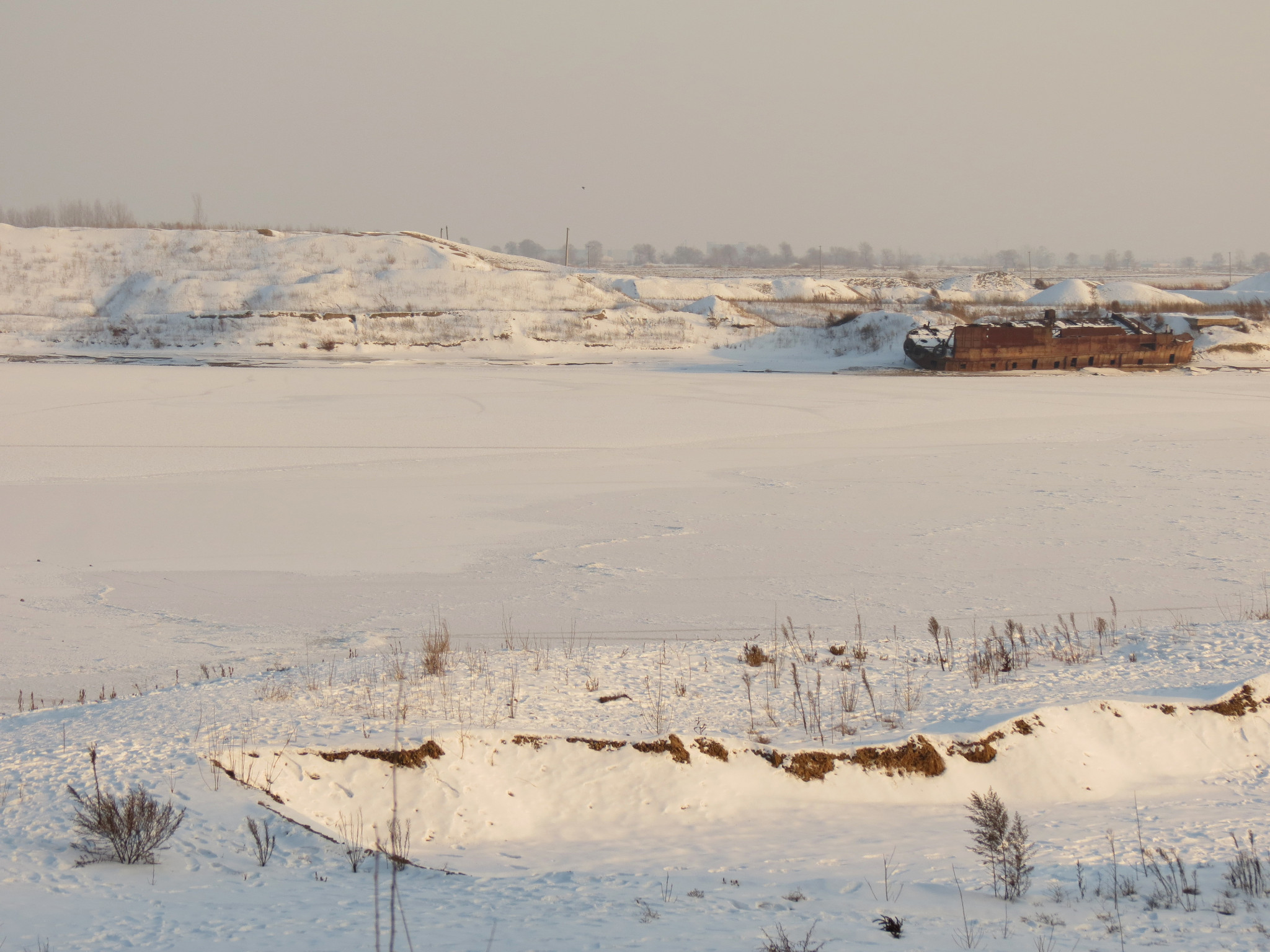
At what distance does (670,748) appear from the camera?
191 inches

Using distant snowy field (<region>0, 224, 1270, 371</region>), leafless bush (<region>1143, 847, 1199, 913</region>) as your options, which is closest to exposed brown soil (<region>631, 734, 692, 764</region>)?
leafless bush (<region>1143, 847, 1199, 913</region>)

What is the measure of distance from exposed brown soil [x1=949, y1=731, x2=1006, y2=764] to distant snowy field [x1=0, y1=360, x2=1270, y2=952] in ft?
0.18

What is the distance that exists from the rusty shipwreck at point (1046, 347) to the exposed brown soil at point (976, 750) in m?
25.6

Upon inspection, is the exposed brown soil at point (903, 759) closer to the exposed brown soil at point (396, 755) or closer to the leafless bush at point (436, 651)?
the exposed brown soil at point (396, 755)

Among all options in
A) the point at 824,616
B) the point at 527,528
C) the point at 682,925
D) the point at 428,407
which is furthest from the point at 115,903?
the point at 428,407

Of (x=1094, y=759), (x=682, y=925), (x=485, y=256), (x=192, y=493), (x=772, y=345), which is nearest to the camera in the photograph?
(x=682, y=925)

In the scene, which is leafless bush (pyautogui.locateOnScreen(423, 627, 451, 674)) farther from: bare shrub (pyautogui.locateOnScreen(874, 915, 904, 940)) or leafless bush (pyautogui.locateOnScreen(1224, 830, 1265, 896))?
leafless bush (pyautogui.locateOnScreen(1224, 830, 1265, 896))

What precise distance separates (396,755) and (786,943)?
2.18m

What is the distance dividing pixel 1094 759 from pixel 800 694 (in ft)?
4.90

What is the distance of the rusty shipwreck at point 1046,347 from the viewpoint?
29.3 meters

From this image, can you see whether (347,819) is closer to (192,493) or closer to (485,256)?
(192,493)

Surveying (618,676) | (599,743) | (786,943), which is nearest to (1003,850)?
(786,943)

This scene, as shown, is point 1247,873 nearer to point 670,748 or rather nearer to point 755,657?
point 670,748

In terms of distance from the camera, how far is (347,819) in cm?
426
